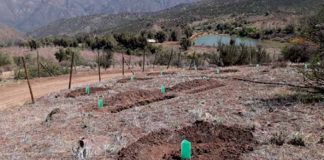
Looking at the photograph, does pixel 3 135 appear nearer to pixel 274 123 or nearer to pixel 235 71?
pixel 274 123

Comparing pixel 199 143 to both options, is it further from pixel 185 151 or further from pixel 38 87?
pixel 38 87

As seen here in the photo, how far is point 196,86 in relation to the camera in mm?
18969

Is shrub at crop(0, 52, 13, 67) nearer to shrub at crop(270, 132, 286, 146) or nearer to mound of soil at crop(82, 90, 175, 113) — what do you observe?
mound of soil at crop(82, 90, 175, 113)

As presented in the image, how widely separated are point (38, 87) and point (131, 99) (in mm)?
13200

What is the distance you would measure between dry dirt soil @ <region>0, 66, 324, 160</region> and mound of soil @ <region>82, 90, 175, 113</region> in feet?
0.13

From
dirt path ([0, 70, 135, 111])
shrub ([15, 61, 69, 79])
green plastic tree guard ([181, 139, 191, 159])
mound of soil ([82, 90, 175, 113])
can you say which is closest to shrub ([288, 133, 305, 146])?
green plastic tree guard ([181, 139, 191, 159])

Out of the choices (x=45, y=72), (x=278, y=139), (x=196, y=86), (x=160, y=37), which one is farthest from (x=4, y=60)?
(x=160, y=37)

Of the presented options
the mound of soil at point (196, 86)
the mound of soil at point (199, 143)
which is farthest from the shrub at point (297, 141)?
the mound of soil at point (196, 86)

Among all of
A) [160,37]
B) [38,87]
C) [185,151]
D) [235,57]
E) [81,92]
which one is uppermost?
[185,151]

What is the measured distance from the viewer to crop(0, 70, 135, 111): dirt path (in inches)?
958

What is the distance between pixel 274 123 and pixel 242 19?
12428cm

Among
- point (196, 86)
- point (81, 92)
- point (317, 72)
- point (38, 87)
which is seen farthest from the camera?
point (38, 87)

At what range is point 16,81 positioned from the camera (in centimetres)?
3203

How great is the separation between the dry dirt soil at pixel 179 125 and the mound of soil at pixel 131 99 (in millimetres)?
39
